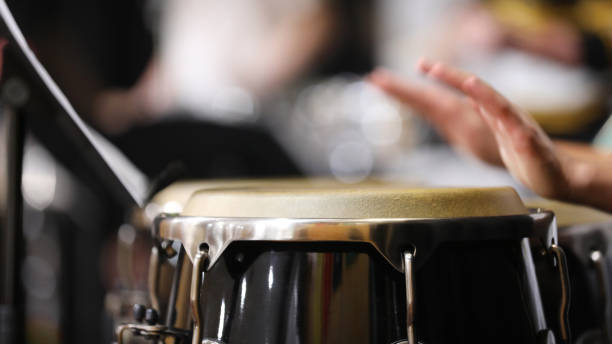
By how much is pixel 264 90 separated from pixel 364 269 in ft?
6.83

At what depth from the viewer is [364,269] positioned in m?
0.43

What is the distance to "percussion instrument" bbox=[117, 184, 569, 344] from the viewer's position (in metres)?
0.43

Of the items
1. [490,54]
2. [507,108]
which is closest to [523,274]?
[507,108]

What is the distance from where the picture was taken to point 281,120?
251cm

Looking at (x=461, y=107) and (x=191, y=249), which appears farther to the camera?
(x=461, y=107)

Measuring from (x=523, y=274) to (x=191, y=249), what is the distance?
271mm

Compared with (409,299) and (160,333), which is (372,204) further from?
(160,333)

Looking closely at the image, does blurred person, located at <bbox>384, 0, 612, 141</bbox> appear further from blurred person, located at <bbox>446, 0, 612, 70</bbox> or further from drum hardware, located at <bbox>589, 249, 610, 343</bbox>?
drum hardware, located at <bbox>589, 249, 610, 343</bbox>

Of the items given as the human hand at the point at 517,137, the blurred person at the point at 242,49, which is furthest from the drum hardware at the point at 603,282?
the blurred person at the point at 242,49

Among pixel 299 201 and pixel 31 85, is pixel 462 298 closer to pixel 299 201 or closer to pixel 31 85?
pixel 299 201

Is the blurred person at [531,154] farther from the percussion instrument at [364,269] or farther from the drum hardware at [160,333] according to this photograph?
the drum hardware at [160,333]

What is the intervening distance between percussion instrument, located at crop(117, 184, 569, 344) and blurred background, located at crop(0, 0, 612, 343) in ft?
2.55

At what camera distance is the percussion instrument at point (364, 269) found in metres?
0.43

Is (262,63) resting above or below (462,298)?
above
